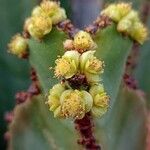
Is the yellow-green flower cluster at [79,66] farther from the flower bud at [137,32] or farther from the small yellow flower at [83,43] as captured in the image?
the flower bud at [137,32]

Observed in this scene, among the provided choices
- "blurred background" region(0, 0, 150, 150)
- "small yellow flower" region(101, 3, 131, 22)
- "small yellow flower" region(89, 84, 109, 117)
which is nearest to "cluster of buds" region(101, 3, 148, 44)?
"small yellow flower" region(101, 3, 131, 22)

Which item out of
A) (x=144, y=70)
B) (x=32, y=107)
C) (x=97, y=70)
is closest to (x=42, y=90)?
(x=32, y=107)

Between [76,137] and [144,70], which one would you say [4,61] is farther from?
[76,137]

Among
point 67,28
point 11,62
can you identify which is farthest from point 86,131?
point 11,62

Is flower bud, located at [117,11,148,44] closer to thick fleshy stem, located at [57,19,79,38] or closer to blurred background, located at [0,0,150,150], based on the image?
thick fleshy stem, located at [57,19,79,38]

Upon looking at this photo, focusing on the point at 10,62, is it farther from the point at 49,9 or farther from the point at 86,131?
the point at 86,131

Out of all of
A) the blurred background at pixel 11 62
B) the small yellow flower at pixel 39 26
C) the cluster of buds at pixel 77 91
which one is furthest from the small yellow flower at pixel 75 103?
the blurred background at pixel 11 62
